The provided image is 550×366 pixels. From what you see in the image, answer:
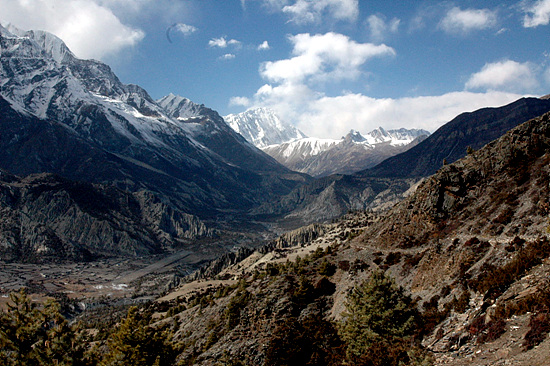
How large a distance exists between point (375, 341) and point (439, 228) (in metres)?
28.3

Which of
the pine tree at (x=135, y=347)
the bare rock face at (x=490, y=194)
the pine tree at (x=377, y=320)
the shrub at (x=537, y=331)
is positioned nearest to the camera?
the shrub at (x=537, y=331)

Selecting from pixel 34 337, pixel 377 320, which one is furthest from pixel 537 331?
pixel 34 337

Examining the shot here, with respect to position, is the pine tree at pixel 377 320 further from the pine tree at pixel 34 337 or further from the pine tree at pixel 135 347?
the pine tree at pixel 34 337

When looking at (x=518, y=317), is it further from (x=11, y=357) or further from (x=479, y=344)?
(x=11, y=357)

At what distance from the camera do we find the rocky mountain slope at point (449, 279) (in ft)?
76.1

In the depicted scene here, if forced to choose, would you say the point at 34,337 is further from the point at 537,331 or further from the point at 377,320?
the point at 537,331

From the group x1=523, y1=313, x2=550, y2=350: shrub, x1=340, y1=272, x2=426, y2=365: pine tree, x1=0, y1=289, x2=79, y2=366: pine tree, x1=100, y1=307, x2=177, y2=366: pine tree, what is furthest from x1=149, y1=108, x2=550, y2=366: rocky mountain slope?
x1=0, y1=289, x2=79, y2=366: pine tree

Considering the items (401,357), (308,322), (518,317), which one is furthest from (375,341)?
(308,322)

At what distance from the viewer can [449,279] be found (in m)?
36.7

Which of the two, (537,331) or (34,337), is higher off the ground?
(34,337)

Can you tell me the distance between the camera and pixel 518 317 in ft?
72.6

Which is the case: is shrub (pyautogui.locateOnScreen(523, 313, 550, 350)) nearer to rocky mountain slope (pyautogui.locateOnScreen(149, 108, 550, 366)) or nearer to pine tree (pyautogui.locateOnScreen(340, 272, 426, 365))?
rocky mountain slope (pyautogui.locateOnScreen(149, 108, 550, 366))

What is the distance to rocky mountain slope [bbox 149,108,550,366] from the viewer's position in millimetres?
23188

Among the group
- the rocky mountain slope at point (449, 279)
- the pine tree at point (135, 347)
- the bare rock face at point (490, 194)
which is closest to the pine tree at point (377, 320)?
the rocky mountain slope at point (449, 279)
